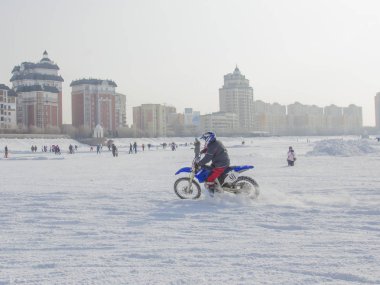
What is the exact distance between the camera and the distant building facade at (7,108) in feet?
317

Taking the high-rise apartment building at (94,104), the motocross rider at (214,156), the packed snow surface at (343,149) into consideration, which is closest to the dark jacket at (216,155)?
the motocross rider at (214,156)

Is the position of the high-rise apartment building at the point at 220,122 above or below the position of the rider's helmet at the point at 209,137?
above

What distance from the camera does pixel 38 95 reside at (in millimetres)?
106875

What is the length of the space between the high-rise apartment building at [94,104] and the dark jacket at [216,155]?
11237 cm

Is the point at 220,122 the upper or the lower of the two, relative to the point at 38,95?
lower

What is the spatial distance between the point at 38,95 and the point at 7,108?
10.4 m

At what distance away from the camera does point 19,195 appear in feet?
35.4

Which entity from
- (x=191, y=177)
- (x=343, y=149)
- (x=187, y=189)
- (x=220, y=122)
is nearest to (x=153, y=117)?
(x=220, y=122)

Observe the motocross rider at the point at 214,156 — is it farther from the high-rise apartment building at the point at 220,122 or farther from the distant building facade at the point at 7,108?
the high-rise apartment building at the point at 220,122

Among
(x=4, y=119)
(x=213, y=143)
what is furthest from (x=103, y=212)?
(x=4, y=119)

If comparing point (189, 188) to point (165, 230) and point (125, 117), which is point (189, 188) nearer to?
point (165, 230)

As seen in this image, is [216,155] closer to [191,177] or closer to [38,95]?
[191,177]

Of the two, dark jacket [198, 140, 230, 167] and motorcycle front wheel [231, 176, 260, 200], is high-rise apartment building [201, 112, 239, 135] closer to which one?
motorcycle front wheel [231, 176, 260, 200]

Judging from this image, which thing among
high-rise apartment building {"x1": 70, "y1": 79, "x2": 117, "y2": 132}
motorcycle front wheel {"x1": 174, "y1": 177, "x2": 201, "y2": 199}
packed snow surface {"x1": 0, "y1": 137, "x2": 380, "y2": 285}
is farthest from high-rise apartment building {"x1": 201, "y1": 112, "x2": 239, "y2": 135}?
packed snow surface {"x1": 0, "y1": 137, "x2": 380, "y2": 285}
